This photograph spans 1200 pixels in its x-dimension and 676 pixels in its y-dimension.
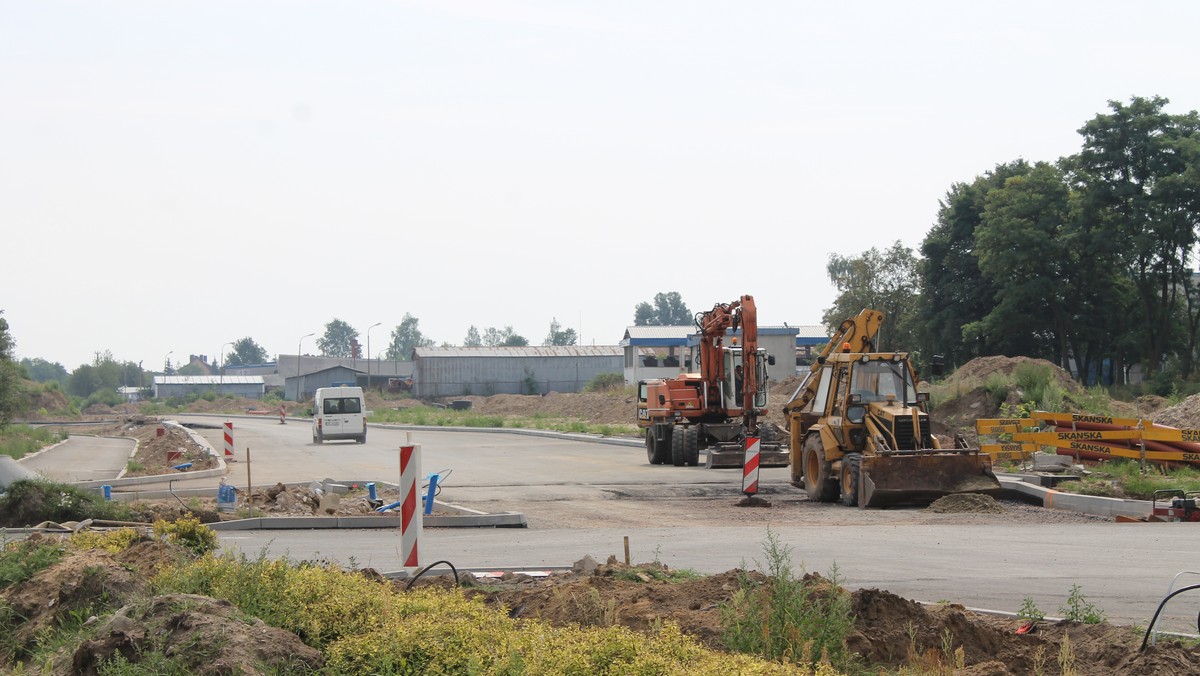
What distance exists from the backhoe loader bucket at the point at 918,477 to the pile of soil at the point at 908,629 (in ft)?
35.2

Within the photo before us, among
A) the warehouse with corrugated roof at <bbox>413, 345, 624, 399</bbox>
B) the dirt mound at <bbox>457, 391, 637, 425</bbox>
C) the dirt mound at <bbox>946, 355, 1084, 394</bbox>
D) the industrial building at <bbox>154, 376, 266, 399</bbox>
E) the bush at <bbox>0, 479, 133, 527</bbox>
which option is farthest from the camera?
the industrial building at <bbox>154, 376, 266, 399</bbox>

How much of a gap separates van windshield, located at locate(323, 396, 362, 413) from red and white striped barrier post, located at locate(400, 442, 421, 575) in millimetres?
36030

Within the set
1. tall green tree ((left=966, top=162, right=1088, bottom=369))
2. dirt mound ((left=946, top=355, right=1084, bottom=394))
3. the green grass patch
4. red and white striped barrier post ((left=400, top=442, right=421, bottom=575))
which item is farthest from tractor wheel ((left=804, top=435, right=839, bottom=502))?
tall green tree ((left=966, top=162, right=1088, bottom=369))

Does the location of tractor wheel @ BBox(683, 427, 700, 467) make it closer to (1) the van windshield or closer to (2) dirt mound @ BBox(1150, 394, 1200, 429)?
(2) dirt mound @ BBox(1150, 394, 1200, 429)

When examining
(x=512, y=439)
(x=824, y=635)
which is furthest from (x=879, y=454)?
(x=512, y=439)

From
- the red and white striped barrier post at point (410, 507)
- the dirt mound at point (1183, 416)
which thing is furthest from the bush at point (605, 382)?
the red and white striped barrier post at point (410, 507)

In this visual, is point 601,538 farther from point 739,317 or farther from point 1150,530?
point 739,317

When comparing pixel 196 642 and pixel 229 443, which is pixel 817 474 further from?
pixel 229 443

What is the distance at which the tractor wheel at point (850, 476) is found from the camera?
64.2 ft

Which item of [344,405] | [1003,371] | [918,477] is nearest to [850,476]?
[918,477]

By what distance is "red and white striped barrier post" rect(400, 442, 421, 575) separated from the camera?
35.9ft

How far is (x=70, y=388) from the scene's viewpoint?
180 metres

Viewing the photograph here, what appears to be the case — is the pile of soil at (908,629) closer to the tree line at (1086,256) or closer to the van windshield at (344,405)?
the van windshield at (344,405)

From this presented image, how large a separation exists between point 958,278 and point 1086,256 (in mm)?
10435
